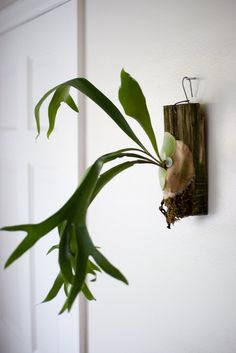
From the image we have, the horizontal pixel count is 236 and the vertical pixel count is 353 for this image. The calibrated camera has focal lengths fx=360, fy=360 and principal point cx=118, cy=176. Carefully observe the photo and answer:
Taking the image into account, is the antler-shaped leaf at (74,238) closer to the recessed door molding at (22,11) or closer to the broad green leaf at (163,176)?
the broad green leaf at (163,176)

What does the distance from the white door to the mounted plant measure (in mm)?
513

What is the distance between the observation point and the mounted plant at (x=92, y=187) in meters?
0.59

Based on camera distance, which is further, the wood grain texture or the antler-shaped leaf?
the wood grain texture

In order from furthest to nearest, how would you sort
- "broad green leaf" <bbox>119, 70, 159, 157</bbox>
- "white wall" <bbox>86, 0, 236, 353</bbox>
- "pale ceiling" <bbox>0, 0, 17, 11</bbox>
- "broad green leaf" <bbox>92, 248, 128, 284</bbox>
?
"pale ceiling" <bbox>0, 0, 17, 11</bbox>, "white wall" <bbox>86, 0, 236, 353</bbox>, "broad green leaf" <bbox>119, 70, 159, 157</bbox>, "broad green leaf" <bbox>92, 248, 128, 284</bbox>

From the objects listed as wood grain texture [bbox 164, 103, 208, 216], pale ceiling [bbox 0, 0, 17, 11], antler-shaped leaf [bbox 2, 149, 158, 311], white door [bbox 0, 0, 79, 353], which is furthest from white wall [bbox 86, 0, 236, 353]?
pale ceiling [bbox 0, 0, 17, 11]

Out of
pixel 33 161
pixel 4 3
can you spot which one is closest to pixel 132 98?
pixel 33 161

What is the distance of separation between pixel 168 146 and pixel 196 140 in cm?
7

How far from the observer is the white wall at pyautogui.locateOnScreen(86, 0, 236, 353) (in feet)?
2.81

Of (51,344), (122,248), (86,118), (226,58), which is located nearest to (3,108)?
(86,118)

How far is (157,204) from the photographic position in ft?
3.39

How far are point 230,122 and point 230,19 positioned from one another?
233mm

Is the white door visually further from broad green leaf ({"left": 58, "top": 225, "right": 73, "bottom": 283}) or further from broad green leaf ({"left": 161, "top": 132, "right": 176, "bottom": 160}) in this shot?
broad green leaf ({"left": 58, "top": 225, "right": 73, "bottom": 283})

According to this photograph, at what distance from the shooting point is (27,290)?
65.6 inches

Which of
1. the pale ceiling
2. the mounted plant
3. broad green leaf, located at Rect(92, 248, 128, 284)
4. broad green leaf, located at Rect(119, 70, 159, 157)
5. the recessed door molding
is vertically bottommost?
broad green leaf, located at Rect(92, 248, 128, 284)
